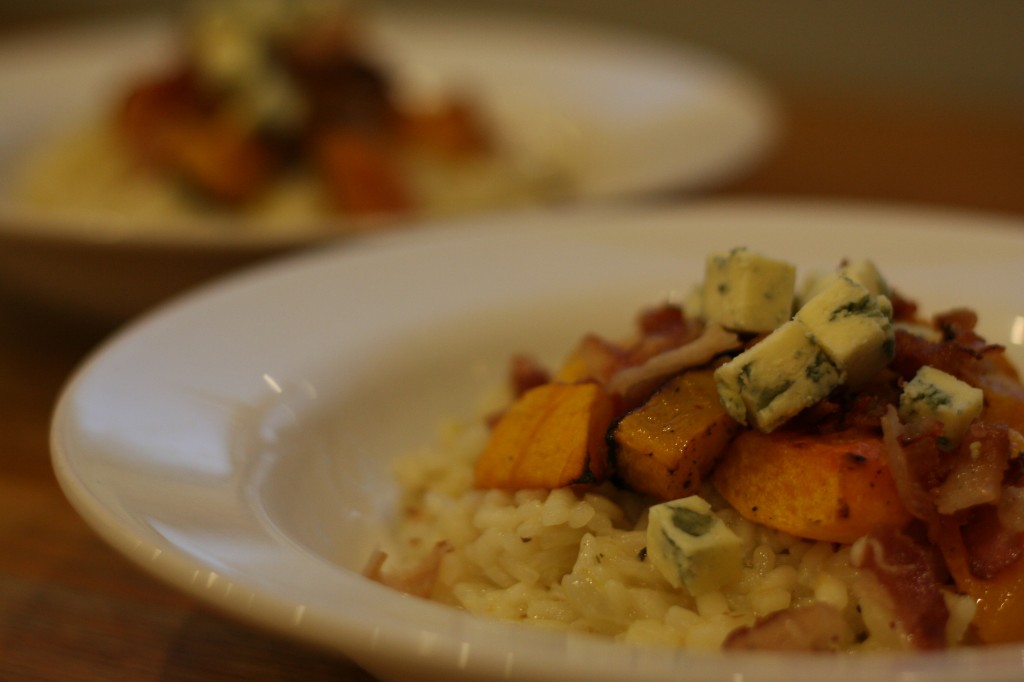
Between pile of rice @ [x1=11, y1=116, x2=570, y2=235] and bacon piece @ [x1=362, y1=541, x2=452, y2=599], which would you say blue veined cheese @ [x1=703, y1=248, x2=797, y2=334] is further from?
pile of rice @ [x1=11, y1=116, x2=570, y2=235]

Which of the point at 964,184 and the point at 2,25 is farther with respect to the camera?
the point at 2,25

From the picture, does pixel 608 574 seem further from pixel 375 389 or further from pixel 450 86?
pixel 450 86

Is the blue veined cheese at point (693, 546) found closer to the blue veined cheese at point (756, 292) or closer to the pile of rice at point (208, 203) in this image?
the blue veined cheese at point (756, 292)

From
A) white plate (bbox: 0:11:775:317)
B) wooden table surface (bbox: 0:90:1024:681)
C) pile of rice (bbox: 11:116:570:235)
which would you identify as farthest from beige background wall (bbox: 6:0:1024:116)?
pile of rice (bbox: 11:116:570:235)

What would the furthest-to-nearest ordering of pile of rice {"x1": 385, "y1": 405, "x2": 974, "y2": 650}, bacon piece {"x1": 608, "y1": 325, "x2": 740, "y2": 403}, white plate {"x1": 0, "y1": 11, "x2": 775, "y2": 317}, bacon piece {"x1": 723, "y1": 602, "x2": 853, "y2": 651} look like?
1. white plate {"x1": 0, "y1": 11, "x2": 775, "y2": 317}
2. bacon piece {"x1": 608, "y1": 325, "x2": 740, "y2": 403}
3. pile of rice {"x1": 385, "y1": 405, "x2": 974, "y2": 650}
4. bacon piece {"x1": 723, "y1": 602, "x2": 853, "y2": 651}

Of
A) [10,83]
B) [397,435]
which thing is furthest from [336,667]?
[10,83]

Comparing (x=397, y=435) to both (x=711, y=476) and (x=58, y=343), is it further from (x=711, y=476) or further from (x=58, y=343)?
(x=58, y=343)
